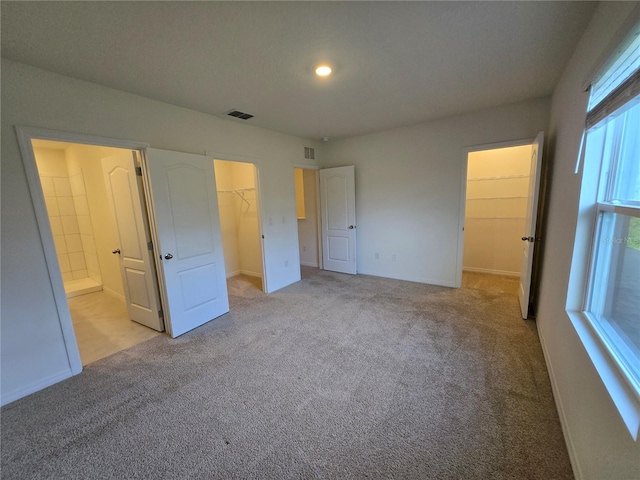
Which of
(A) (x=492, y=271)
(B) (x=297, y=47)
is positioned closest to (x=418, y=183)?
(A) (x=492, y=271)

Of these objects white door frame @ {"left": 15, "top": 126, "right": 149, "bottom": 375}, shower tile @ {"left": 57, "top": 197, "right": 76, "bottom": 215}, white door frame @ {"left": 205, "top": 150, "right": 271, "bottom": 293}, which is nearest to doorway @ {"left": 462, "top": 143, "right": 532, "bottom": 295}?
white door frame @ {"left": 205, "top": 150, "right": 271, "bottom": 293}

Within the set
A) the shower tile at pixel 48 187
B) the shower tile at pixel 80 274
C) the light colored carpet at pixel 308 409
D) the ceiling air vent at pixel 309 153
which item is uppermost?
the ceiling air vent at pixel 309 153

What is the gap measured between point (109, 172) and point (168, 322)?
1.85 metres

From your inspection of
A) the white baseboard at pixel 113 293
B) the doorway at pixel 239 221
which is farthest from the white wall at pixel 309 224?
the white baseboard at pixel 113 293

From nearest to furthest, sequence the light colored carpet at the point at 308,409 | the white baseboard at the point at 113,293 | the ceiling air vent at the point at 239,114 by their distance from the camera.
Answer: the light colored carpet at the point at 308,409, the ceiling air vent at the point at 239,114, the white baseboard at the point at 113,293

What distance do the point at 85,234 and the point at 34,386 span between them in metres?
Answer: 3.27

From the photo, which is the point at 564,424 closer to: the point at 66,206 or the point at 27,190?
the point at 27,190

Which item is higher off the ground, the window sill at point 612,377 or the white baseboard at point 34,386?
the window sill at point 612,377

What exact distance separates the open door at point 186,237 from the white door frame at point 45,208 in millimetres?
536

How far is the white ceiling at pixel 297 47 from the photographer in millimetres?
1457

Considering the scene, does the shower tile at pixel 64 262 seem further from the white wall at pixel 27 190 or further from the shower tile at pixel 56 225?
the white wall at pixel 27 190

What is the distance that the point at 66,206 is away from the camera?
4359 millimetres

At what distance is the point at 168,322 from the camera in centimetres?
280

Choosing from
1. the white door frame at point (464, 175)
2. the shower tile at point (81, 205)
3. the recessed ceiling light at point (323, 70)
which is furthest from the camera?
the shower tile at point (81, 205)
